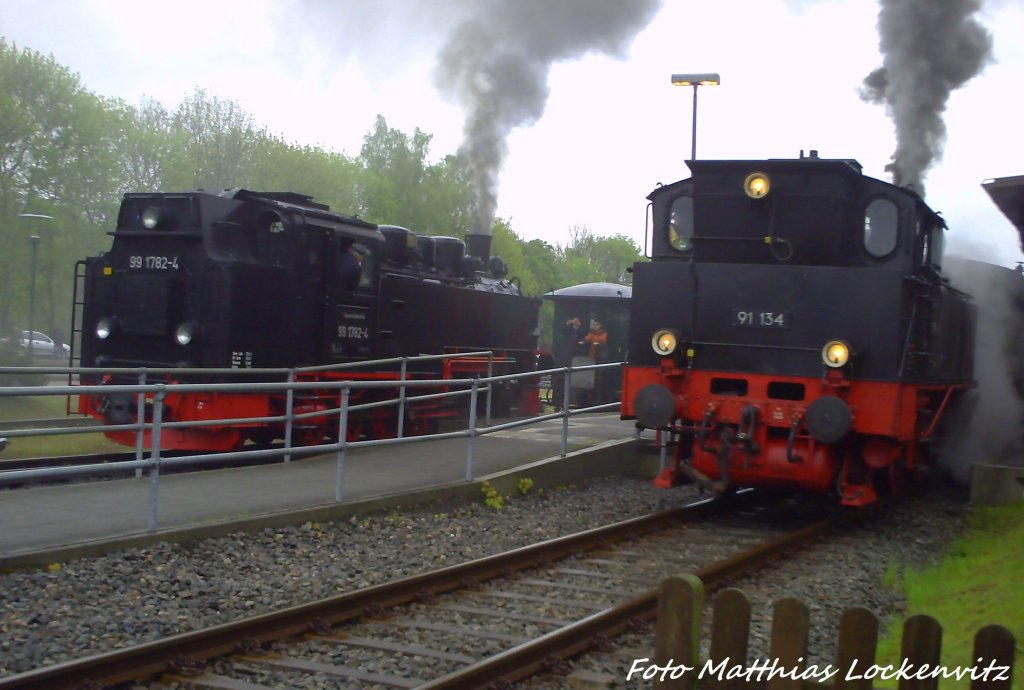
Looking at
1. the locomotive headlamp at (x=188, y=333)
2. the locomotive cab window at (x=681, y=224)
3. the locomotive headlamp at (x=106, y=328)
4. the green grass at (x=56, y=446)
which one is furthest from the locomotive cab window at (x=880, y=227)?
the locomotive headlamp at (x=106, y=328)

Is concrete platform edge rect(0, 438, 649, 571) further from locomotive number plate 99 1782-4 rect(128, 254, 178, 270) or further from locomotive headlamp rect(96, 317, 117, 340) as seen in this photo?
locomotive headlamp rect(96, 317, 117, 340)

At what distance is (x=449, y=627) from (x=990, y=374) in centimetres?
1044

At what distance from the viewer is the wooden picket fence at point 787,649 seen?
3.69 meters

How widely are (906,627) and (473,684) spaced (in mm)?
2025

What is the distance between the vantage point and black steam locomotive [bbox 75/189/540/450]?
12023mm

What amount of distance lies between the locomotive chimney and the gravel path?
29.9ft

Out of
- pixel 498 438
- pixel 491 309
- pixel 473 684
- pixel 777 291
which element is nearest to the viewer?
pixel 473 684

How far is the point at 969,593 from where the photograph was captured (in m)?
7.05

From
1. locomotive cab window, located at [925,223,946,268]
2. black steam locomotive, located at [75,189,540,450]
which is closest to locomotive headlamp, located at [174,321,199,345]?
black steam locomotive, located at [75,189,540,450]

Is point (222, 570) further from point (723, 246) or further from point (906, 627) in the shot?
point (723, 246)

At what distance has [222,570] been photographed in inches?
268

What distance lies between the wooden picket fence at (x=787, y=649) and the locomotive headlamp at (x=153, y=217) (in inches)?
390

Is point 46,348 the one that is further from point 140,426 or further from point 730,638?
point 730,638

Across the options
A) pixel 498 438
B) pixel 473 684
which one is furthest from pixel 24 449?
pixel 473 684
